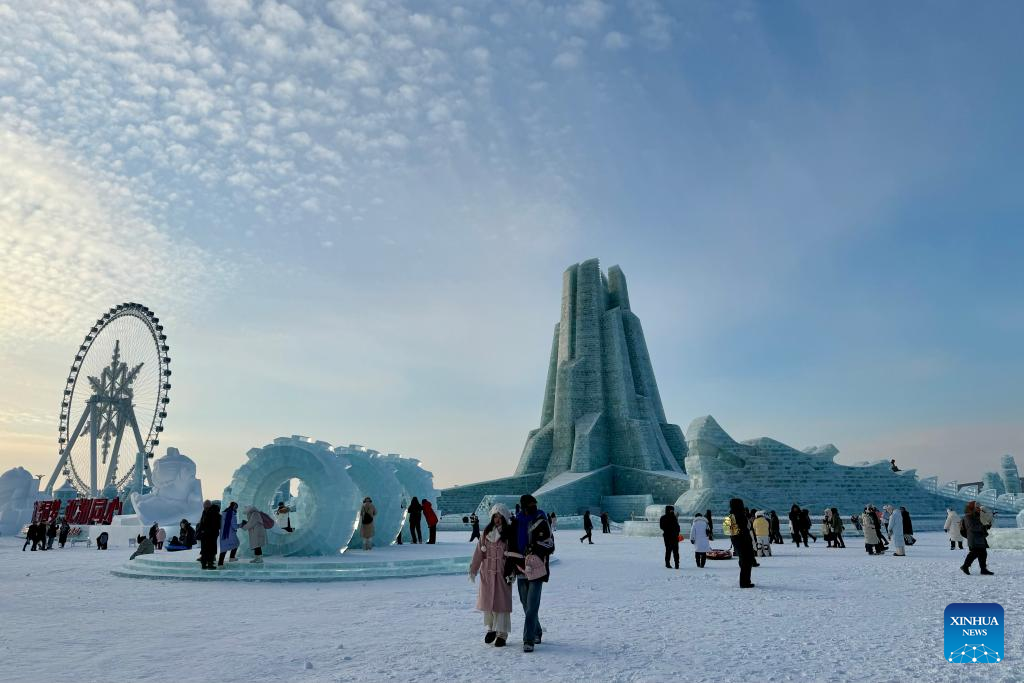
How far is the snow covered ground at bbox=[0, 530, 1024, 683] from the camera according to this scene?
5.14 m

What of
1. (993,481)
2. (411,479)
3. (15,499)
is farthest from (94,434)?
(993,481)

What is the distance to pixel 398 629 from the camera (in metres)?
6.90

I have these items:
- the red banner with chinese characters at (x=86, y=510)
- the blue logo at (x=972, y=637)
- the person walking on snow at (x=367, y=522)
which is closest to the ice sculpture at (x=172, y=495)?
the red banner with chinese characters at (x=86, y=510)

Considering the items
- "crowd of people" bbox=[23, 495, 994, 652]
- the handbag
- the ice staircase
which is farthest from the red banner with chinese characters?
the handbag

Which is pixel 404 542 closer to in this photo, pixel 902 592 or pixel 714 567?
pixel 714 567

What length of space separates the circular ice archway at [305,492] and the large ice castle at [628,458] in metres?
15.0

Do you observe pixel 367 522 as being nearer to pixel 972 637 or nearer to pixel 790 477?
pixel 972 637

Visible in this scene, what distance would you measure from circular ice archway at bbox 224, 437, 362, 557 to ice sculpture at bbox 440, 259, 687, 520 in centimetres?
2469

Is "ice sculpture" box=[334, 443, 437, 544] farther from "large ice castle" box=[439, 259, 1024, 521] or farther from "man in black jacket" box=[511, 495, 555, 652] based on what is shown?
"man in black jacket" box=[511, 495, 555, 652]

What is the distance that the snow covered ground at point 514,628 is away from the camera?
514 cm

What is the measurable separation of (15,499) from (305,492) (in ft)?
92.2

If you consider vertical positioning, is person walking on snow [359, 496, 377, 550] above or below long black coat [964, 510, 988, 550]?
above

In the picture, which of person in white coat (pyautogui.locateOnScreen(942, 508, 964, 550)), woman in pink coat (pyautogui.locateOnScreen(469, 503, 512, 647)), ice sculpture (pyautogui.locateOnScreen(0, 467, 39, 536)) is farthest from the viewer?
ice sculpture (pyautogui.locateOnScreen(0, 467, 39, 536))

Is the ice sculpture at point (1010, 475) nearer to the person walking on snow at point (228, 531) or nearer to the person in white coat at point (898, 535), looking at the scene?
the person in white coat at point (898, 535)
